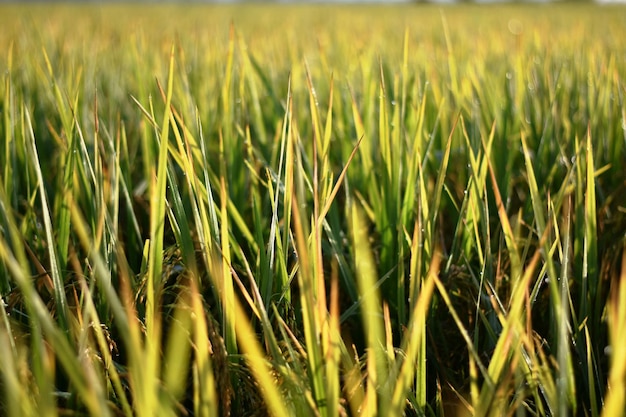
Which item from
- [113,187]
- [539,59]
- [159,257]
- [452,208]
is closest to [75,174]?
[113,187]

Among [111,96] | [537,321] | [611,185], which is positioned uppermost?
[111,96]

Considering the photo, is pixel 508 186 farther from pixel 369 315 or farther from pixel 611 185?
pixel 369 315

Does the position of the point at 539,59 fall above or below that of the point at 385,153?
above

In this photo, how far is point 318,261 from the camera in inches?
15.3

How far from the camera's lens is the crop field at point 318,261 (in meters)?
0.36

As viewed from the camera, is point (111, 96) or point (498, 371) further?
point (111, 96)

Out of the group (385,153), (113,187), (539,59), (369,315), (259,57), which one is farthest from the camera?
(259,57)

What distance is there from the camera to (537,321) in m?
0.63

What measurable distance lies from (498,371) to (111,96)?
0.95 m

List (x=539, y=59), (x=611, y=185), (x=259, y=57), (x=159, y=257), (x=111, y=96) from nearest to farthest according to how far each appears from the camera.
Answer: (x=159, y=257)
(x=611, y=185)
(x=111, y=96)
(x=539, y=59)
(x=259, y=57)

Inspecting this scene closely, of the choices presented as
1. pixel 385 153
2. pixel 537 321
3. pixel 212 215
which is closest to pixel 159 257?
pixel 212 215

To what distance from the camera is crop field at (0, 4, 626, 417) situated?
1.18 feet

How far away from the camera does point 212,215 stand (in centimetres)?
50

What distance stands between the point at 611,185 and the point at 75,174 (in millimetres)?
819
